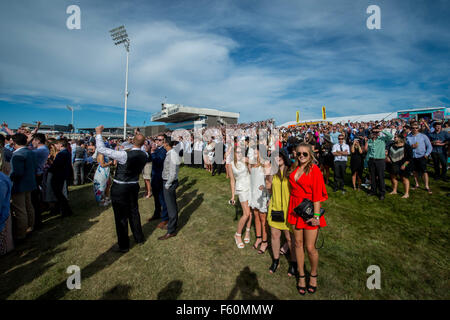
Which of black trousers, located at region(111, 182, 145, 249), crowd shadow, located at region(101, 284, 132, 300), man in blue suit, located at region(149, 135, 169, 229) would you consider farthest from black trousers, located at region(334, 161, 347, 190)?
crowd shadow, located at region(101, 284, 132, 300)

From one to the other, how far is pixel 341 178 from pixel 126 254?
7.25 m

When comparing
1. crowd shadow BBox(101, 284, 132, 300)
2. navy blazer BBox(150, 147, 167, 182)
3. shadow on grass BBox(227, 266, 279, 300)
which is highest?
navy blazer BBox(150, 147, 167, 182)

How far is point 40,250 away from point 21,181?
1651mm

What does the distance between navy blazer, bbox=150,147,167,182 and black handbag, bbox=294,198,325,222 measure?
3.87 m

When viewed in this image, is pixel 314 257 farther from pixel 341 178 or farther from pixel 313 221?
pixel 341 178

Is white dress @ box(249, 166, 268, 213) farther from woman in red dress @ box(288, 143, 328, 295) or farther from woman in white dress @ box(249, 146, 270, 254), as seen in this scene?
woman in red dress @ box(288, 143, 328, 295)

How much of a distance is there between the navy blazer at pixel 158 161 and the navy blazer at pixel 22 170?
108 inches

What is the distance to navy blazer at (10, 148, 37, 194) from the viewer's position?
4.24m

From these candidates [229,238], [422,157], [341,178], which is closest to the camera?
[229,238]

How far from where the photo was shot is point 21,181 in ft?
14.4

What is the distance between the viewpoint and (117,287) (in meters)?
3.15

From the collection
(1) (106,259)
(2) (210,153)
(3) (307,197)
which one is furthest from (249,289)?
(2) (210,153)
